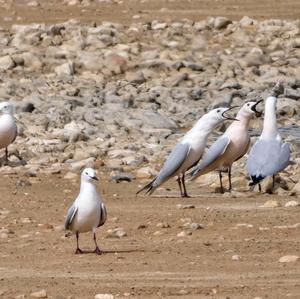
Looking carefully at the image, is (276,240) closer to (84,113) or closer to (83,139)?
(83,139)

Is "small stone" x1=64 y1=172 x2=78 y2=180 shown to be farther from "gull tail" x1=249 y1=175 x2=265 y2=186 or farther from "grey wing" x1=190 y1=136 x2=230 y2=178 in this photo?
"gull tail" x1=249 y1=175 x2=265 y2=186

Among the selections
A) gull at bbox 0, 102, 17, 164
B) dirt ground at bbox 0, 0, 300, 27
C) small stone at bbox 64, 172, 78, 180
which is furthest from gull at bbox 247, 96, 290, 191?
dirt ground at bbox 0, 0, 300, 27

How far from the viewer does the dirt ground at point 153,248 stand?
9.70 meters

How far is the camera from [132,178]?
16391mm

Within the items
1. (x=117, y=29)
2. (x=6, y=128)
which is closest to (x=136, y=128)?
(x=6, y=128)

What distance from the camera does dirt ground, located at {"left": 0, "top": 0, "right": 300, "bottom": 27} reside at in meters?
28.8

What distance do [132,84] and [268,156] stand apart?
8.57 meters

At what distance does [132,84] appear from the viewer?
2314cm

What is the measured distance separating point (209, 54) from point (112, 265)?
48.6ft

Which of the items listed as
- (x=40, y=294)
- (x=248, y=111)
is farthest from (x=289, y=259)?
(x=248, y=111)

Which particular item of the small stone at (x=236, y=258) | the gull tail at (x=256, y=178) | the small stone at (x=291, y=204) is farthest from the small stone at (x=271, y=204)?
the small stone at (x=236, y=258)

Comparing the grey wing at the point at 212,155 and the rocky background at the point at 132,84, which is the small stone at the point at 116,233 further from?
the rocky background at the point at 132,84

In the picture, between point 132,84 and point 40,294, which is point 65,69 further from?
point 40,294

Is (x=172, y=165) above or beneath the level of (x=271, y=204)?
above
